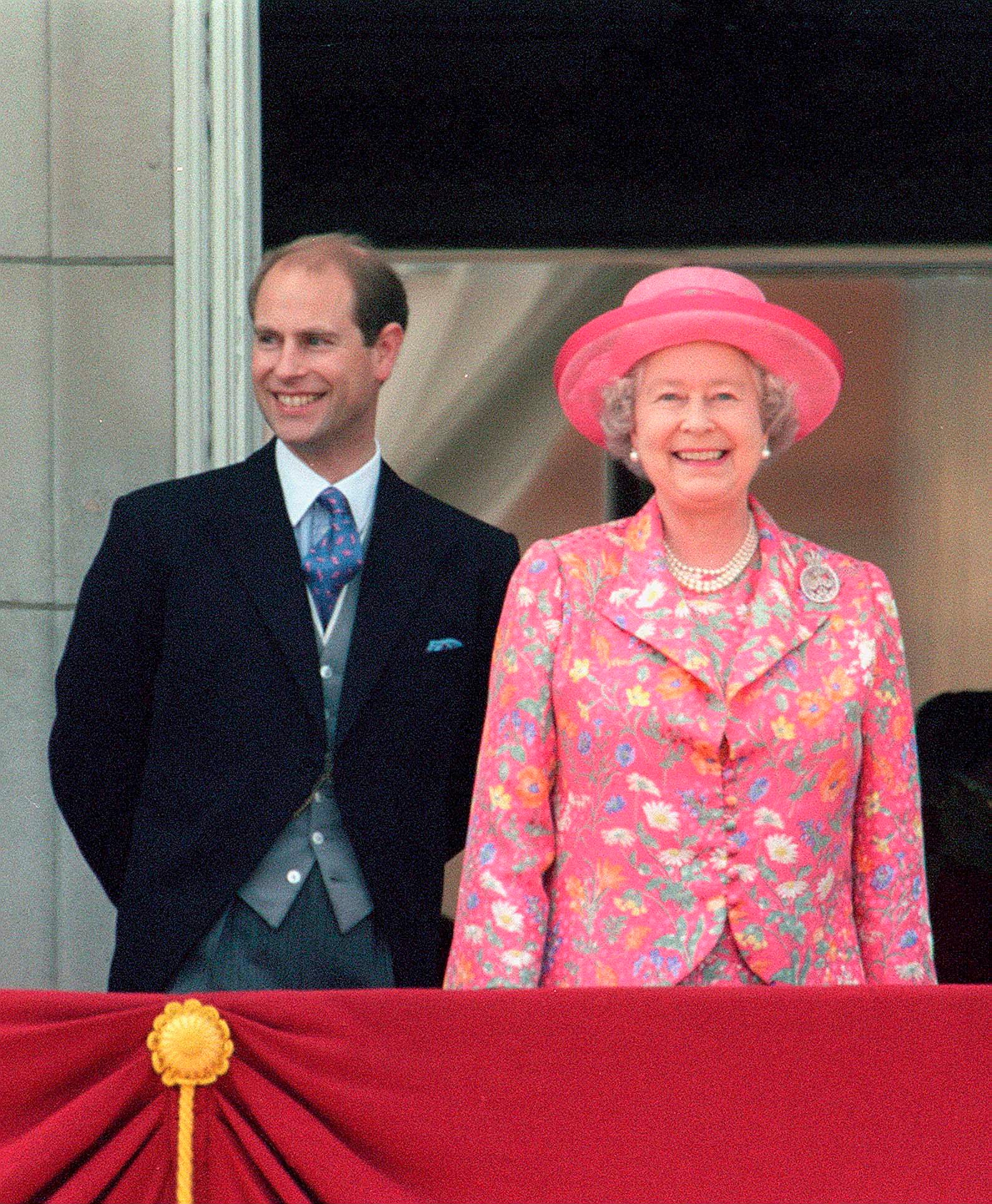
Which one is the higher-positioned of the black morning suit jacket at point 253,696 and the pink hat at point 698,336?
the pink hat at point 698,336

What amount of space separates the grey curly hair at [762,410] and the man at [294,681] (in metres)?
0.34

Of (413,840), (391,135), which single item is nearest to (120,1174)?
(413,840)

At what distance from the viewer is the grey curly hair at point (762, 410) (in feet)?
8.72

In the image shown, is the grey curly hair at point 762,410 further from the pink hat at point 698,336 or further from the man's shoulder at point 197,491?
the man's shoulder at point 197,491

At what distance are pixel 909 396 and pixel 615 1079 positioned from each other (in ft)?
8.92

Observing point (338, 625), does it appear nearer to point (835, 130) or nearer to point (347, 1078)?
point (347, 1078)

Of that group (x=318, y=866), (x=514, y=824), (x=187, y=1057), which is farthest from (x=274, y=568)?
(x=187, y=1057)

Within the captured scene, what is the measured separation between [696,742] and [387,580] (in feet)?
1.84

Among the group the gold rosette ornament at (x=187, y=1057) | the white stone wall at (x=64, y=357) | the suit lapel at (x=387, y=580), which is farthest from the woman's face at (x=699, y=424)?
the white stone wall at (x=64, y=357)

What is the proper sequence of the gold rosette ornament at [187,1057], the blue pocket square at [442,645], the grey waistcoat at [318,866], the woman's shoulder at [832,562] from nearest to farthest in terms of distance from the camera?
the gold rosette ornament at [187,1057], the woman's shoulder at [832,562], the grey waistcoat at [318,866], the blue pocket square at [442,645]

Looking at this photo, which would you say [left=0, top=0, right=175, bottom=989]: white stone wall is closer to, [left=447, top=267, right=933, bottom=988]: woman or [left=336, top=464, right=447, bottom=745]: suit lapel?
[left=336, top=464, right=447, bottom=745]: suit lapel

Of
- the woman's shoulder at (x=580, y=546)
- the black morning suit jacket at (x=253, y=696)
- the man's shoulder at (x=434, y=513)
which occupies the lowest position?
the black morning suit jacket at (x=253, y=696)

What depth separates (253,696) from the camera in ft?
9.22

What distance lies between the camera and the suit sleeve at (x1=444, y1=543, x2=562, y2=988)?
2.52 metres
